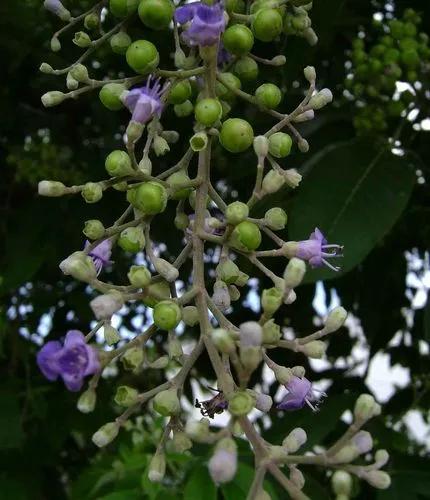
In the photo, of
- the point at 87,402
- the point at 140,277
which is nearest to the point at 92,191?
the point at 140,277

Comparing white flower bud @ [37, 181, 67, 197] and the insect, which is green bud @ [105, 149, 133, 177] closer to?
white flower bud @ [37, 181, 67, 197]

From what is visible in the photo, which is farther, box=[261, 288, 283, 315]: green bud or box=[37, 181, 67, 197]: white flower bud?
box=[37, 181, 67, 197]: white flower bud

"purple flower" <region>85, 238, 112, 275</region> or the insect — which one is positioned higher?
"purple flower" <region>85, 238, 112, 275</region>

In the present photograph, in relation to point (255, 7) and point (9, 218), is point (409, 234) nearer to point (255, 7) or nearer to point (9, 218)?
point (9, 218)

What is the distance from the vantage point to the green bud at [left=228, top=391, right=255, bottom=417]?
2.73ft

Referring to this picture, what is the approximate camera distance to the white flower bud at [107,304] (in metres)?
0.95

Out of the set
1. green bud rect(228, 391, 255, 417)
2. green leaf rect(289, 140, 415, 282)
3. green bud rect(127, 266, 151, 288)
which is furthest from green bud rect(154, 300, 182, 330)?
green leaf rect(289, 140, 415, 282)

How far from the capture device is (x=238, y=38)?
1129 mm

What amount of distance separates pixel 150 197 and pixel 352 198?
0.81 meters

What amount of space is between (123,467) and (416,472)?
66 cm

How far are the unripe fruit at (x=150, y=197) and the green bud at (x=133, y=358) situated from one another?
166mm

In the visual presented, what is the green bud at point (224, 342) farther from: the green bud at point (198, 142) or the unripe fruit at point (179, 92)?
the unripe fruit at point (179, 92)

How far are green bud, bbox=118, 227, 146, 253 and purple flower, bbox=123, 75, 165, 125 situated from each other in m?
0.13

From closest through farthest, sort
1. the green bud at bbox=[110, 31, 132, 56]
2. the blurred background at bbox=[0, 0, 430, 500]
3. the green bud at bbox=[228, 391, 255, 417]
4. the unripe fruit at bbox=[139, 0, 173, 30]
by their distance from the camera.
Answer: the green bud at bbox=[228, 391, 255, 417]
the unripe fruit at bbox=[139, 0, 173, 30]
the green bud at bbox=[110, 31, 132, 56]
the blurred background at bbox=[0, 0, 430, 500]
